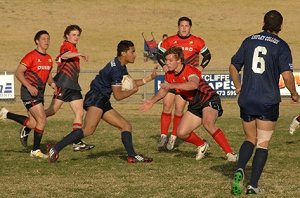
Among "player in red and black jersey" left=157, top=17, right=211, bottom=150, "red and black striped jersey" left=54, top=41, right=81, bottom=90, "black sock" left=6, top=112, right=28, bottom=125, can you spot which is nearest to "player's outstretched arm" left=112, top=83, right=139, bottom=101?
"red and black striped jersey" left=54, top=41, right=81, bottom=90

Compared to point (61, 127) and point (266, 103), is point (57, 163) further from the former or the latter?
point (61, 127)

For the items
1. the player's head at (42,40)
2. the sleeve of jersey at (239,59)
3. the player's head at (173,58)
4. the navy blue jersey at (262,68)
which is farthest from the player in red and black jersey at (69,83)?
the navy blue jersey at (262,68)

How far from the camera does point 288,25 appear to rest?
186 feet

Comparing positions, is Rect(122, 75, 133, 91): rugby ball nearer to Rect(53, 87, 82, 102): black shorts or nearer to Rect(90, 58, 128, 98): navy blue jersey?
Rect(90, 58, 128, 98): navy blue jersey

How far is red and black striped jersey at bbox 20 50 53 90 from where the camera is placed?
14233 millimetres

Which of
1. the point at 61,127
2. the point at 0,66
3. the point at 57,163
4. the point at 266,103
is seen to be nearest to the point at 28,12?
the point at 0,66

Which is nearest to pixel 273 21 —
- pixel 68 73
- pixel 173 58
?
pixel 173 58

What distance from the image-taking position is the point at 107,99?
13.8m

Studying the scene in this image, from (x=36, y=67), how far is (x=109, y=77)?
1.44m

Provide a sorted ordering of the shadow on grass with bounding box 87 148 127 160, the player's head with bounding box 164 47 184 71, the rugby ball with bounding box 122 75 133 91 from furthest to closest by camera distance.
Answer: the shadow on grass with bounding box 87 148 127 160 → the rugby ball with bounding box 122 75 133 91 → the player's head with bounding box 164 47 184 71

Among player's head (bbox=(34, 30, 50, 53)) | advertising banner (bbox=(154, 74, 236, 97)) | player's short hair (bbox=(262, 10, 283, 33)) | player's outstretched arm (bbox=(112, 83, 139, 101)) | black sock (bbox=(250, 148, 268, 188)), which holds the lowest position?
advertising banner (bbox=(154, 74, 236, 97))

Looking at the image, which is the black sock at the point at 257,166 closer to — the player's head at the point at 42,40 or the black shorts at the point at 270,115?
the black shorts at the point at 270,115

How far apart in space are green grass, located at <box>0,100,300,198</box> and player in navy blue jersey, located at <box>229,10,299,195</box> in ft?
1.60

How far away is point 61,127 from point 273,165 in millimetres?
8252
